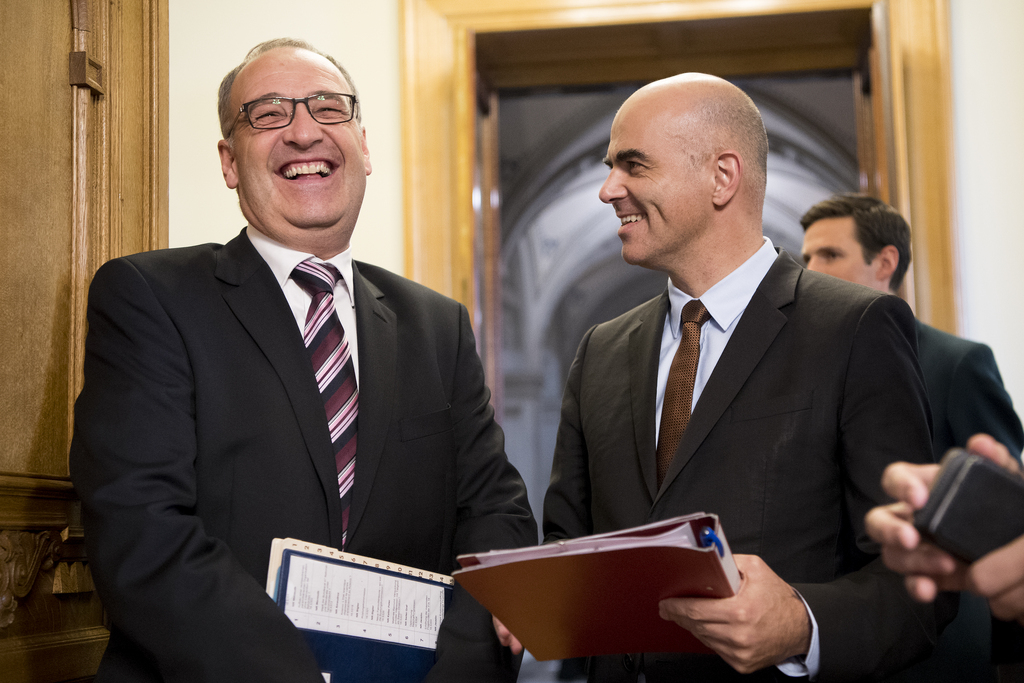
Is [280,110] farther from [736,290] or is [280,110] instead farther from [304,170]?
[736,290]

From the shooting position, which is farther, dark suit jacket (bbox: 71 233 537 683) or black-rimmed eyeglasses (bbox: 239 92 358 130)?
black-rimmed eyeglasses (bbox: 239 92 358 130)

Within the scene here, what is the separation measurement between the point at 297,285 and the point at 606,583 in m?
1.09

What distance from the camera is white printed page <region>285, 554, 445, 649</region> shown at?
1.76 meters

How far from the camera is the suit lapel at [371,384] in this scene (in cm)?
202

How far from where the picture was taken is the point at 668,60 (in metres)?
4.26

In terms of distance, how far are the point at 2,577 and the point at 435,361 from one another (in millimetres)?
1086

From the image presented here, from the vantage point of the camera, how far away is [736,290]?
89.0 inches

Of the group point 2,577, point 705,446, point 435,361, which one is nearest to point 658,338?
point 705,446

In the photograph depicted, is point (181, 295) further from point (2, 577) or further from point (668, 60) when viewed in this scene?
point (668, 60)

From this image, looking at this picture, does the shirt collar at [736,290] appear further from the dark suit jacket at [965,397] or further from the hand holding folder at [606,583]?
the dark suit jacket at [965,397]

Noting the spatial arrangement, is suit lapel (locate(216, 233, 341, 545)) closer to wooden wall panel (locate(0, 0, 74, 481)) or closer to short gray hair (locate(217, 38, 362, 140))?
short gray hair (locate(217, 38, 362, 140))

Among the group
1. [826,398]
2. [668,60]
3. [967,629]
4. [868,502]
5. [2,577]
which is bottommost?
[967,629]

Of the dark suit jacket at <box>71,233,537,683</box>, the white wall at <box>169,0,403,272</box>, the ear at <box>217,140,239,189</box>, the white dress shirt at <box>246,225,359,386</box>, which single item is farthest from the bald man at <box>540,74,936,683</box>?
the white wall at <box>169,0,403,272</box>

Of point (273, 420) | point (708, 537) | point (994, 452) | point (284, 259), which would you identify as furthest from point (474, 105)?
point (994, 452)
